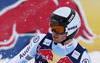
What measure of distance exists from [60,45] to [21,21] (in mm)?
2742

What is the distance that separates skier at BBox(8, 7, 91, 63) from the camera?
2.71 metres

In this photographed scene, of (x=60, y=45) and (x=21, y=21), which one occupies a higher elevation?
(x=21, y=21)

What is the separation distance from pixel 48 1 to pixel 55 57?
9.97ft

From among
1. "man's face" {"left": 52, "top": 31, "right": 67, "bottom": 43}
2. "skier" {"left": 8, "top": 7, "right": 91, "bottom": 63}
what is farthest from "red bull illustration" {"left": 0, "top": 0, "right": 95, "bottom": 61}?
"man's face" {"left": 52, "top": 31, "right": 67, "bottom": 43}

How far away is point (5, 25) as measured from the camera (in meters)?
5.38

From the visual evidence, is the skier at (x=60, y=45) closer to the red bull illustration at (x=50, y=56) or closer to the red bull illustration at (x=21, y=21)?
the red bull illustration at (x=50, y=56)

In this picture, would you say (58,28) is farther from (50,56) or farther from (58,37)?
(50,56)

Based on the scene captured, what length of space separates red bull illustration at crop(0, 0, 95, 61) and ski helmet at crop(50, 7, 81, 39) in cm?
283

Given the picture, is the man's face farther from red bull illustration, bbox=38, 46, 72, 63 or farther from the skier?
red bull illustration, bbox=38, 46, 72, 63

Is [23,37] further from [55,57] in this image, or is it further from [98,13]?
[55,57]

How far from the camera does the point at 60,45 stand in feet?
9.55

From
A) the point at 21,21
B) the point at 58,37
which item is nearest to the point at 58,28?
the point at 58,37

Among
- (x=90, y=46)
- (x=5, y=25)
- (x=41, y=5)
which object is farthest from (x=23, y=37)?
(x=90, y=46)

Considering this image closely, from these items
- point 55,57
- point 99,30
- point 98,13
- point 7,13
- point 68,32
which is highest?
point 7,13
